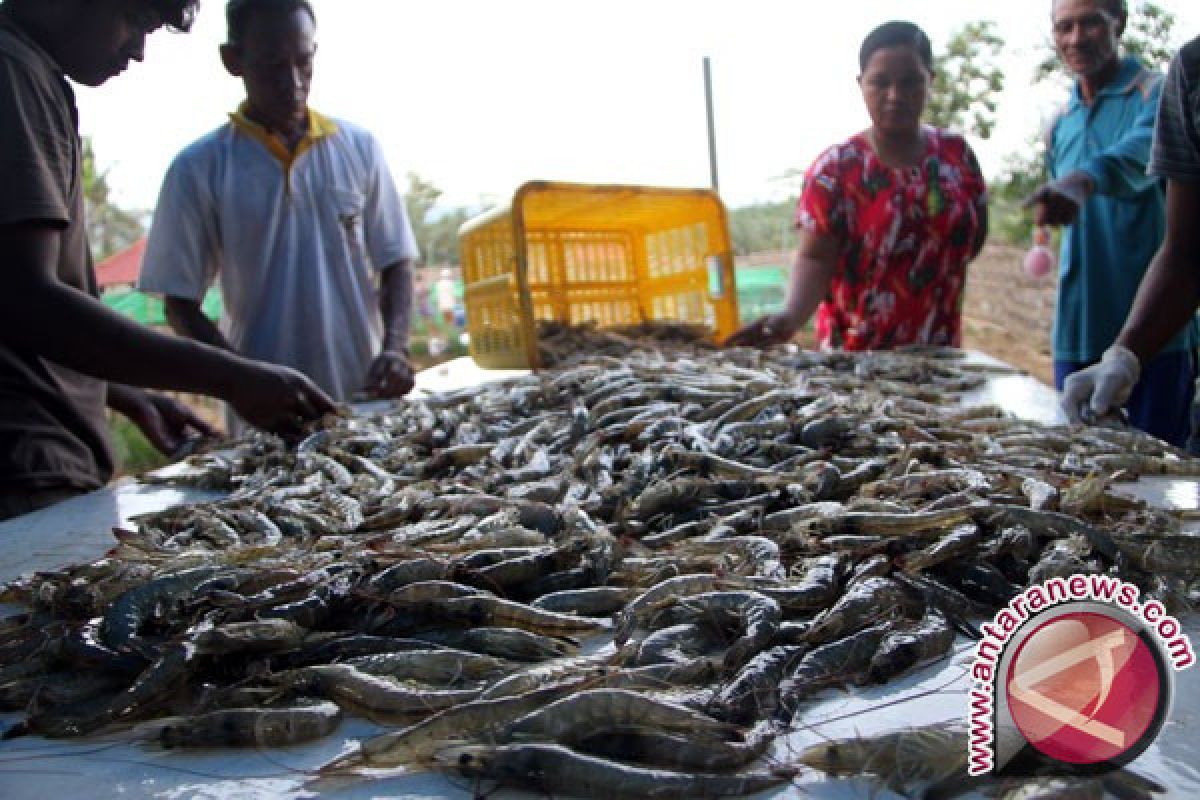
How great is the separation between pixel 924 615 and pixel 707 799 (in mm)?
781

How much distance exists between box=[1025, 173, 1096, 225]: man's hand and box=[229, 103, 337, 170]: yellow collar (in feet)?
13.0

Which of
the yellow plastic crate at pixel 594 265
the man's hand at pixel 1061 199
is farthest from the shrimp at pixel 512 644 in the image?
the yellow plastic crate at pixel 594 265

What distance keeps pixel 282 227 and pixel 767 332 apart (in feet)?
10.4

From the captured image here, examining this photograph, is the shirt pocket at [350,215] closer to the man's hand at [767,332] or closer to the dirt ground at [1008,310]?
the man's hand at [767,332]

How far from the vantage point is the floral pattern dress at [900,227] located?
5.50 m

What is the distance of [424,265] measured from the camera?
31438 millimetres

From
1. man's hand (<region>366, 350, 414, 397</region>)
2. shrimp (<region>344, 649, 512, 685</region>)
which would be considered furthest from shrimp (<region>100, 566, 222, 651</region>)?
man's hand (<region>366, 350, 414, 397</region>)

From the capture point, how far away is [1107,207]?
208 inches

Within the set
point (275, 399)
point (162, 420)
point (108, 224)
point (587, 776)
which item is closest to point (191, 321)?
point (162, 420)

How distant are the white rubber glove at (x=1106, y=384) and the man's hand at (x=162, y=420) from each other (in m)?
4.20

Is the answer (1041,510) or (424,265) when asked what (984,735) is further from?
(424,265)

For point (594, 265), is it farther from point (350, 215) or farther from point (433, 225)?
point (433, 225)

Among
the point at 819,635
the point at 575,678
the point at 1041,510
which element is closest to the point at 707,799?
the point at 575,678

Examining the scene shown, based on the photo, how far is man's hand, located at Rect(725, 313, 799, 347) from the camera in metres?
6.06
